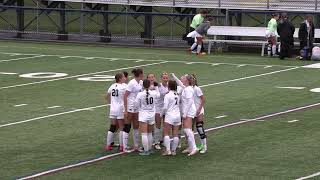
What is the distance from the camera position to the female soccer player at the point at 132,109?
55.4 feet

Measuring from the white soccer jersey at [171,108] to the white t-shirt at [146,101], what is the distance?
0.24 m

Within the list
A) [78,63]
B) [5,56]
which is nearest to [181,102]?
[78,63]

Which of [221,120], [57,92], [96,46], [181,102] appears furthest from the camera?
[96,46]

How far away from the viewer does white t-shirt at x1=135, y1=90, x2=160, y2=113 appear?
54.5 ft

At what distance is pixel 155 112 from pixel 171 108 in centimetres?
41

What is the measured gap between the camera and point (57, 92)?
83.5 feet

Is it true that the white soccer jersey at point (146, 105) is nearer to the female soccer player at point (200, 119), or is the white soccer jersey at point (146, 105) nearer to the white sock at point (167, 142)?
the white sock at point (167, 142)

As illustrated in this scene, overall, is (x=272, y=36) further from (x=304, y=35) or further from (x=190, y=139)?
(x=190, y=139)

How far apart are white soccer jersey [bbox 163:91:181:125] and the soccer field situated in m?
0.67

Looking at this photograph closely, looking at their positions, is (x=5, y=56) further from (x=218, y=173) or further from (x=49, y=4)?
(x=218, y=173)

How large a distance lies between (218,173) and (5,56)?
2091 cm

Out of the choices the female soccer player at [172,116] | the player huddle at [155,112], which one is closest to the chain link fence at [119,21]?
the player huddle at [155,112]

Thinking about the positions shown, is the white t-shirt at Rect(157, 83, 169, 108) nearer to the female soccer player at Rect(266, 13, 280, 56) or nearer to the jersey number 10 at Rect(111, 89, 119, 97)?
the jersey number 10 at Rect(111, 89, 119, 97)

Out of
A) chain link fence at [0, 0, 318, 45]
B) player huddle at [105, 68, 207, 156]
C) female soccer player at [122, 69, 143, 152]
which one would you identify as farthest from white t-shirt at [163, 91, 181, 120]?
chain link fence at [0, 0, 318, 45]
